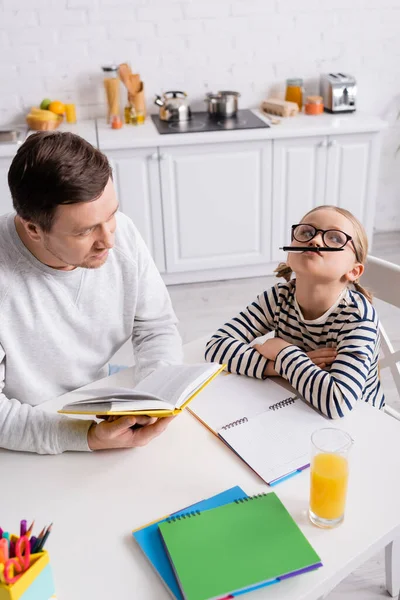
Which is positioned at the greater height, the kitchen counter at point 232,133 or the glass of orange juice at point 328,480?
the kitchen counter at point 232,133

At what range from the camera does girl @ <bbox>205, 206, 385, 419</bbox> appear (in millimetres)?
1304

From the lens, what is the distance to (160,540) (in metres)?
0.99

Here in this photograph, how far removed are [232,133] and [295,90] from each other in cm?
64

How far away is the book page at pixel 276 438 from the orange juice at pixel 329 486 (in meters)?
0.11

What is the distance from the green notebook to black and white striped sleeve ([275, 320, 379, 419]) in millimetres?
287

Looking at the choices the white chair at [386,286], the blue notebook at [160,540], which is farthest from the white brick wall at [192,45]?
the blue notebook at [160,540]

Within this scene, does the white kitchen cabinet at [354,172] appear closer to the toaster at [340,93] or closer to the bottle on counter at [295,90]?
the toaster at [340,93]

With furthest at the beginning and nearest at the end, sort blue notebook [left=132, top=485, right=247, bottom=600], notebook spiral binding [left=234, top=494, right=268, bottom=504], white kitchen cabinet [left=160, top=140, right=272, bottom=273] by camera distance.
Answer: white kitchen cabinet [left=160, top=140, right=272, bottom=273]
notebook spiral binding [left=234, top=494, right=268, bottom=504]
blue notebook [left=132, top=485, right=247, bottom=600]

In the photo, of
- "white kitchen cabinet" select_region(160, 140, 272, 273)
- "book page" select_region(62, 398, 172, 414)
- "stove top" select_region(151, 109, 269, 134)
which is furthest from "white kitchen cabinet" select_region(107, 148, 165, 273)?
"book page" select_region(62, 398, 172, 414)

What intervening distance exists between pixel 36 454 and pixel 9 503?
134 mm

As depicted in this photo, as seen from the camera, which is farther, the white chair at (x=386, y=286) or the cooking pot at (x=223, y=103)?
the cooking pot at (x=223, y=103)

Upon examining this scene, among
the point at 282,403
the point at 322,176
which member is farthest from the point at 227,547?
the point at 322,176

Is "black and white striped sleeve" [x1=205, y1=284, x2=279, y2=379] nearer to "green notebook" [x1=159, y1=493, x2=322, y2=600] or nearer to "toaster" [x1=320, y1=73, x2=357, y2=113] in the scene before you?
"green notebook" [x1=159, y1=493, x2=322, y2=600]

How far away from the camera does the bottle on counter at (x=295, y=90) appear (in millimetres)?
3488
